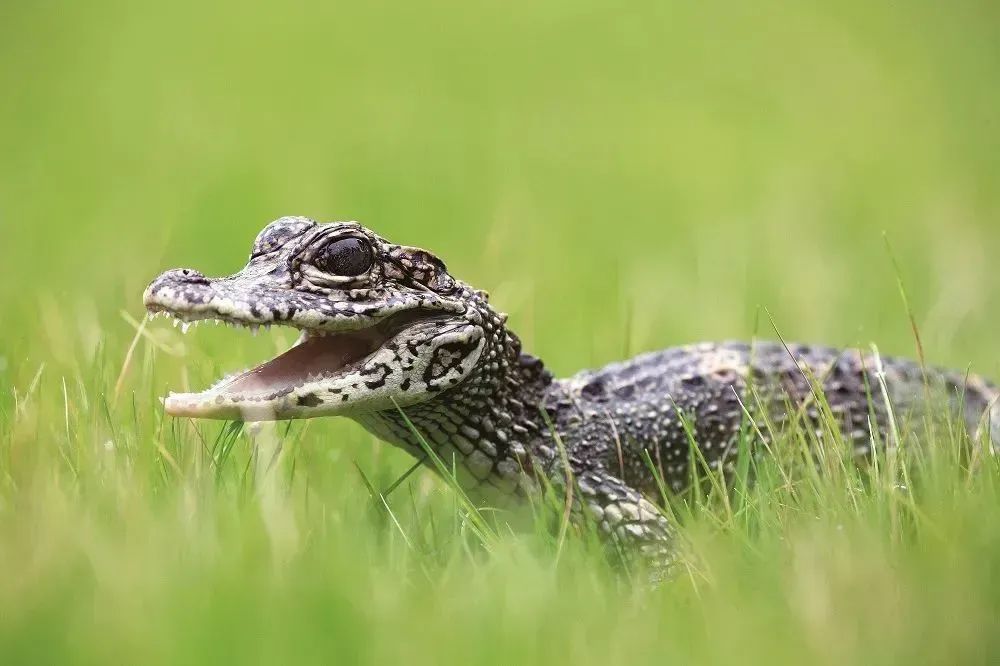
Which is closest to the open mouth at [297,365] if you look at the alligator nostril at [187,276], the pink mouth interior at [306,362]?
the pink mouth interior at [306,362]

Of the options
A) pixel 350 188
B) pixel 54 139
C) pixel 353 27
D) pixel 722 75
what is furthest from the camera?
pixel 353 27

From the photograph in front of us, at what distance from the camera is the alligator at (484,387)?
3.93 m

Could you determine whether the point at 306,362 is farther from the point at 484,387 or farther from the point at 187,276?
the point at 484,387

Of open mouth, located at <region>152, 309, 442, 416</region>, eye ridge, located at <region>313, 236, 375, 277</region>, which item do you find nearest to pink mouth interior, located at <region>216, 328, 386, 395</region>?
open mouth, located at <region>152, 309, 442, 416</region>

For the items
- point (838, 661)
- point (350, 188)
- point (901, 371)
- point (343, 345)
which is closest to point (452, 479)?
point (343, 345)

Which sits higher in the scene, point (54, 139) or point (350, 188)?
point (54, 139)

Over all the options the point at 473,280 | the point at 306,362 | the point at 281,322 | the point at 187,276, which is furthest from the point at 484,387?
the point at 473,280

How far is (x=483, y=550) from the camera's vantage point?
4.07m

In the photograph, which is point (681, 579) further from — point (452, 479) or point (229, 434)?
point (229, 434)

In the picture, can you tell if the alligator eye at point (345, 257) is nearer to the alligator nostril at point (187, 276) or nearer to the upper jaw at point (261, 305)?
the upper jaw at point (261, 305)

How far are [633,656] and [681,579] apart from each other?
0.73 meters

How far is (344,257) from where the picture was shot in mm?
4164

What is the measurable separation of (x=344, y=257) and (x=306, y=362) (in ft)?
1.34

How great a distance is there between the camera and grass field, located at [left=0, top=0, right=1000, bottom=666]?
9.75 ft
